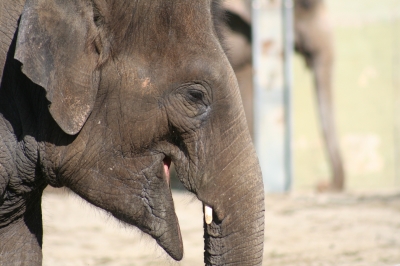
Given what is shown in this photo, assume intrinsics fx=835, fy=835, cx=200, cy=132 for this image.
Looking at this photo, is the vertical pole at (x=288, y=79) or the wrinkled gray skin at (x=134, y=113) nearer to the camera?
the wrinkled gray skin at (x=134, y=113)

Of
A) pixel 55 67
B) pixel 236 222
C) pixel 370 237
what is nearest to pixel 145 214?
pixel 236 222

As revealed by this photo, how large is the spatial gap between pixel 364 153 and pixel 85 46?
7.01m

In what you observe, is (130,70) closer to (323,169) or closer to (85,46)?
(85,46)

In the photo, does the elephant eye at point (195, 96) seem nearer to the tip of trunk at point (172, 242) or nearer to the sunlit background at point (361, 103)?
the tip of trunk at point (172, 242)

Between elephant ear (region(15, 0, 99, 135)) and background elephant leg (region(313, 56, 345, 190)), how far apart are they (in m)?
5.44

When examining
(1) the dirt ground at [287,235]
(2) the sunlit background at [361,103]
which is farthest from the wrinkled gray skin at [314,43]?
(1) the dirt ground at [287,235]

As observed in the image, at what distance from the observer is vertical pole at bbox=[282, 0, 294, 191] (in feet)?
26.6

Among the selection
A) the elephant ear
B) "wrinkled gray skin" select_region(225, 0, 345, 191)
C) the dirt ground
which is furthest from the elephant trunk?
"wrinkled gray skin" select_region(225, 0, 345, 191)

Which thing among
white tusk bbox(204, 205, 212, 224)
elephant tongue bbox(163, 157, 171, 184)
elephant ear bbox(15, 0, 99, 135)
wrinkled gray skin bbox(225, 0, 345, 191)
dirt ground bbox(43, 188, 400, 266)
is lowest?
dirt ground bbox(43, 188, 400, 266)

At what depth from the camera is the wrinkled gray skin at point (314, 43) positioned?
838 cm

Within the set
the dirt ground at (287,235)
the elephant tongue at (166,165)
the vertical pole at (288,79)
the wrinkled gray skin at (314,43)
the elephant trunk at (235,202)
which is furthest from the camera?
the wrinkled gray skin at (314,43)

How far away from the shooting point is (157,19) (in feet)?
9.82

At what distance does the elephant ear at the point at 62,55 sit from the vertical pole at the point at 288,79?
5298mm

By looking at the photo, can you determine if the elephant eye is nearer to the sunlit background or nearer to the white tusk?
the white tusk
